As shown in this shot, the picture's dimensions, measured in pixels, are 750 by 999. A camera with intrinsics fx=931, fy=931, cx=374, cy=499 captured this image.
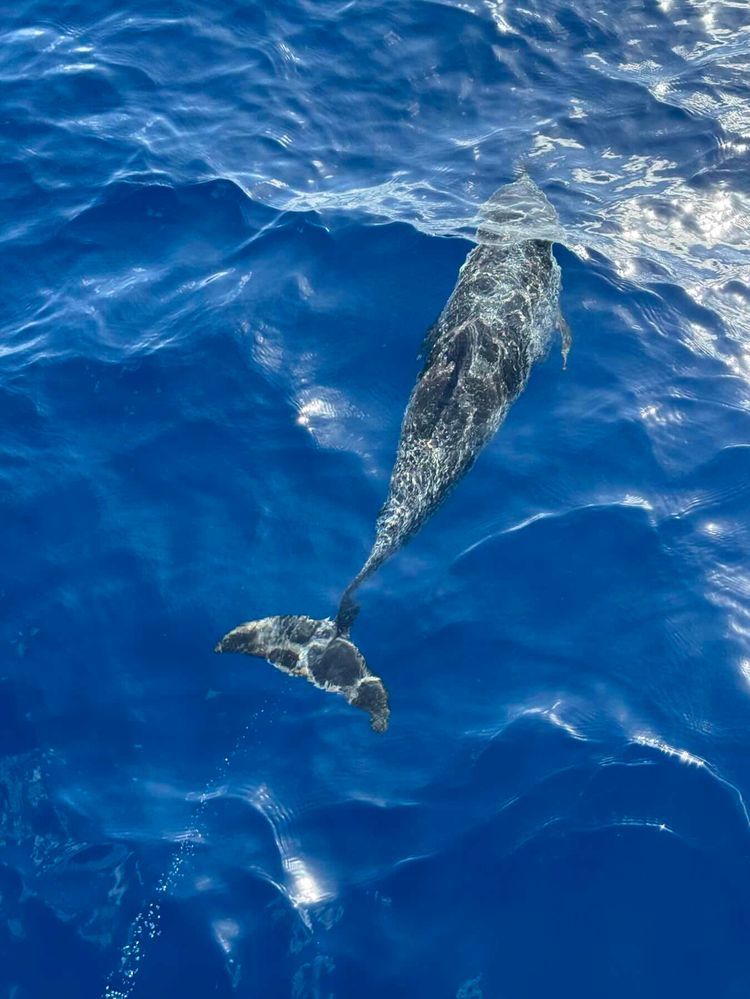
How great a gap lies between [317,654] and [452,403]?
3871 millimetres

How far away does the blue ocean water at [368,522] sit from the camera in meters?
9.51

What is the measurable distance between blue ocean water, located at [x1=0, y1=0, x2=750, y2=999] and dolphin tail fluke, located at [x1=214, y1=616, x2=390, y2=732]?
272mm

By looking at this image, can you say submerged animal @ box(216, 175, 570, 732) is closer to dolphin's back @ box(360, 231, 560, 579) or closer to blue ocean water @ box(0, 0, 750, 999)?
dolphin's back @ box(360, 231, 560, 579)

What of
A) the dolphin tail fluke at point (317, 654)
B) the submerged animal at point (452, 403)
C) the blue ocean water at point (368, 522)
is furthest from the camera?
the submerged animal at point (452, 403)

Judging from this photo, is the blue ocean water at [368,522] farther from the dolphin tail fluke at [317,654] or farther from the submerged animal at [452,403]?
the submerged animal at [452,403]

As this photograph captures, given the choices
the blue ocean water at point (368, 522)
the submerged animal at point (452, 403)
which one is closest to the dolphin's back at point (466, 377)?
the submerged animal at point (452, 403)

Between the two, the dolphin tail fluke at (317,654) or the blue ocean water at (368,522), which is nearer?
the blue ocean water at (368,522)

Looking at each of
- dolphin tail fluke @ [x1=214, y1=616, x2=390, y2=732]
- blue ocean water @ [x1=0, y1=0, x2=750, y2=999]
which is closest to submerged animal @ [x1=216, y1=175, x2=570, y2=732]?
dolphin tail fluke @ [x1=214, y1=616, x2=390, y2=732]

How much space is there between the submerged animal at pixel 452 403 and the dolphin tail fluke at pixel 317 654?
0.01 metres

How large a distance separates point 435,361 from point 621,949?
7532 millimetres

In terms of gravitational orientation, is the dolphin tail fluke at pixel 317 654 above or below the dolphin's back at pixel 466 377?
below

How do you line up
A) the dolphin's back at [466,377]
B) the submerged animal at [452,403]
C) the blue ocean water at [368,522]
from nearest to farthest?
the blue ocean water at [368,522] < the submerged animal at [452,403] < the dolphin's back at [466,377]

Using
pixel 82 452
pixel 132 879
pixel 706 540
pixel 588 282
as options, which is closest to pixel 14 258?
pixel 82 452

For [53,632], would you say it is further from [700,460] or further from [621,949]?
[700,460]
